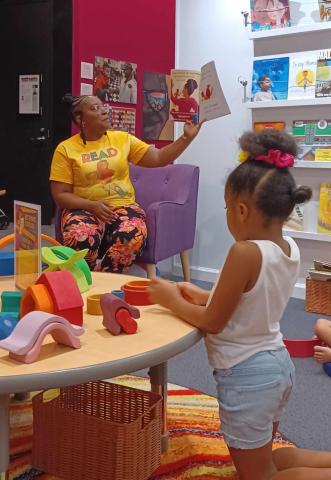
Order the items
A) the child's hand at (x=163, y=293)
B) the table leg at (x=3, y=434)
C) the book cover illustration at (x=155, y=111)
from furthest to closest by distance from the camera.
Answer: the book cover illustration at (x=155, y=111) → the child's hand at (x=163, y=293) → the table leg at (x=3, y=434)

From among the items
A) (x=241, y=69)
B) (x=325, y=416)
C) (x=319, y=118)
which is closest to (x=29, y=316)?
(x=325, y=416)

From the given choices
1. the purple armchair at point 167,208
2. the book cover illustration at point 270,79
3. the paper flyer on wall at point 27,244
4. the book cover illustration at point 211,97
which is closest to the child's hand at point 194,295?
the paper flyer on wall at point 27,244

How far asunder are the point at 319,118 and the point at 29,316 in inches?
118

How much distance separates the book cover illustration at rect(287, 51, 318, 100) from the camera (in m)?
3.85

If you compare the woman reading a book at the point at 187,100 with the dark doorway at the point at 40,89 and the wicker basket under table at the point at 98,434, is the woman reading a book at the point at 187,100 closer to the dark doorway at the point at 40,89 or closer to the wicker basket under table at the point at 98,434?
the wicker basket under table at the point at 98,434

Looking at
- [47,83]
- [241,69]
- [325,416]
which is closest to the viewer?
[325,416]

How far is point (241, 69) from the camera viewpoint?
13.9 feet

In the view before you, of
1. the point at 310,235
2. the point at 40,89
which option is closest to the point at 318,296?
the point at 310,235

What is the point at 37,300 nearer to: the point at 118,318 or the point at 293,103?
the point at 118,318

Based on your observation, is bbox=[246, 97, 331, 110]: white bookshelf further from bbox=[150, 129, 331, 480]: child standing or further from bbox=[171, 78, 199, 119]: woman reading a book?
bbox=[150, 129, 331, 480]: child standing

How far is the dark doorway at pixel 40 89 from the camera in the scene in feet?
20.0

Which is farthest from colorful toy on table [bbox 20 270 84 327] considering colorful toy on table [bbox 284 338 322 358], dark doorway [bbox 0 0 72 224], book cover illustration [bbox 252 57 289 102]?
dark doorway [bbox 0 0 72 224]

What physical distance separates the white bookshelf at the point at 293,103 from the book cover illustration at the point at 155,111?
92 centimetres

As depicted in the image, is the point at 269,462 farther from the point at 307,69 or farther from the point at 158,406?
the point at 307,69
